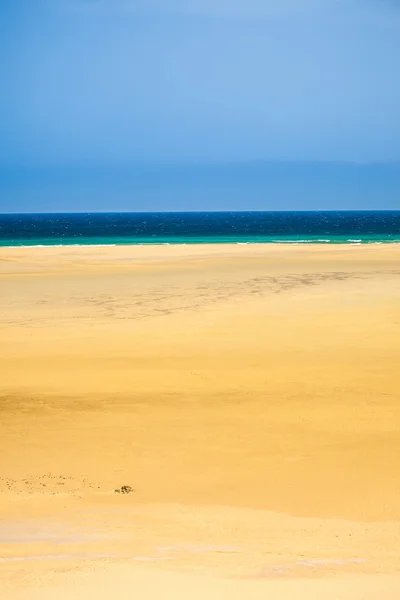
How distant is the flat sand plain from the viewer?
4090mm

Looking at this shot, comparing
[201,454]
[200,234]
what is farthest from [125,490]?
[200,234]

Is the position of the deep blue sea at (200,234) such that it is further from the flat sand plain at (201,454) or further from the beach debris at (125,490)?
the beach debris at (125,490)

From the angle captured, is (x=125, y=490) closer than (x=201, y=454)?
Yes

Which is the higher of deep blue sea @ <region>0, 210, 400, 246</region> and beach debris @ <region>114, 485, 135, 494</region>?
deep blue sea @ <region>0, 210, 400, 246</region>

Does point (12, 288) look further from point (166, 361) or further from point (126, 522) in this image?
point (126, 522)

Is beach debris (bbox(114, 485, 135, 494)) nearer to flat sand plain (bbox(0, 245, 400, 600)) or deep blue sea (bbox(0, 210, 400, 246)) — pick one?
flat sand plain (bbox(0, 245, 400, 600))

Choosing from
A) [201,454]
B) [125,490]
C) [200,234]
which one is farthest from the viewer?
[200,234]

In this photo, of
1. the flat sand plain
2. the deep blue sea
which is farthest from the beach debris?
the deep blue sea

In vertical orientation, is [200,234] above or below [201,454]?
above

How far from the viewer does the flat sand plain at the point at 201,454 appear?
4.09 metres

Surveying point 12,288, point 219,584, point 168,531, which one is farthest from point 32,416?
point 12,288

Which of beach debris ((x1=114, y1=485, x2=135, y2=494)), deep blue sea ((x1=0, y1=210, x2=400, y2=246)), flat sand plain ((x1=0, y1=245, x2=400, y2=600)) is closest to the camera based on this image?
flat sand plain ((x1=0, y1=245, x2=400, y2=600))

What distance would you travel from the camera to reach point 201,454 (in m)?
6.29

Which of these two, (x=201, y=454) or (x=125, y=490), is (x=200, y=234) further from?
(x=125, y=490)
